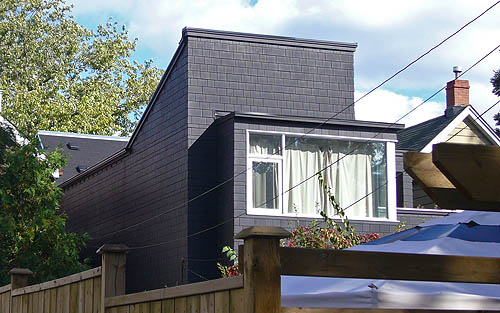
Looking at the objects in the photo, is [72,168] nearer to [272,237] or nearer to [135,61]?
[135,61]

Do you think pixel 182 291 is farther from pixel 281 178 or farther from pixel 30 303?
pixel 281 178

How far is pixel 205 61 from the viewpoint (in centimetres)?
Result: 1855

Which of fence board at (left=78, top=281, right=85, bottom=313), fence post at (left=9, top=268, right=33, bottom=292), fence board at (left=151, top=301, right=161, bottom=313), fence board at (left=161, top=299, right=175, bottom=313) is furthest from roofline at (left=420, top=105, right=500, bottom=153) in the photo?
fence board at (left=161, top=299, right=175, bottom=313)

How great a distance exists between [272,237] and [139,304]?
7.34ft

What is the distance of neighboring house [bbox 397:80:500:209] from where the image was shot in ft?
81.7

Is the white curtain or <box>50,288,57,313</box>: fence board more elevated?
the white curtain

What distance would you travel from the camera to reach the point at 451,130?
25375 mm

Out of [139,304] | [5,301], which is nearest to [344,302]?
[139,304]

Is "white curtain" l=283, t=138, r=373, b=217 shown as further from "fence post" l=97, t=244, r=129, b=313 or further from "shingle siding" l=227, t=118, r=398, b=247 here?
"fence post" l=97, t=244, r=129, b=313

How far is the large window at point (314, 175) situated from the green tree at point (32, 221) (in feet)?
13.4

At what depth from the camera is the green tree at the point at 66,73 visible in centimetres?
3828

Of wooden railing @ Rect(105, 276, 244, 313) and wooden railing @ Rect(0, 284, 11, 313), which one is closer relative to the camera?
wooden railing @ Rect(105, 276, 244, 313)

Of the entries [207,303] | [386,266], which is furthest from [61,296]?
[386,266]

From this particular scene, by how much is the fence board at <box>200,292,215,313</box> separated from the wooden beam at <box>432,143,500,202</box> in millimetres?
1575
